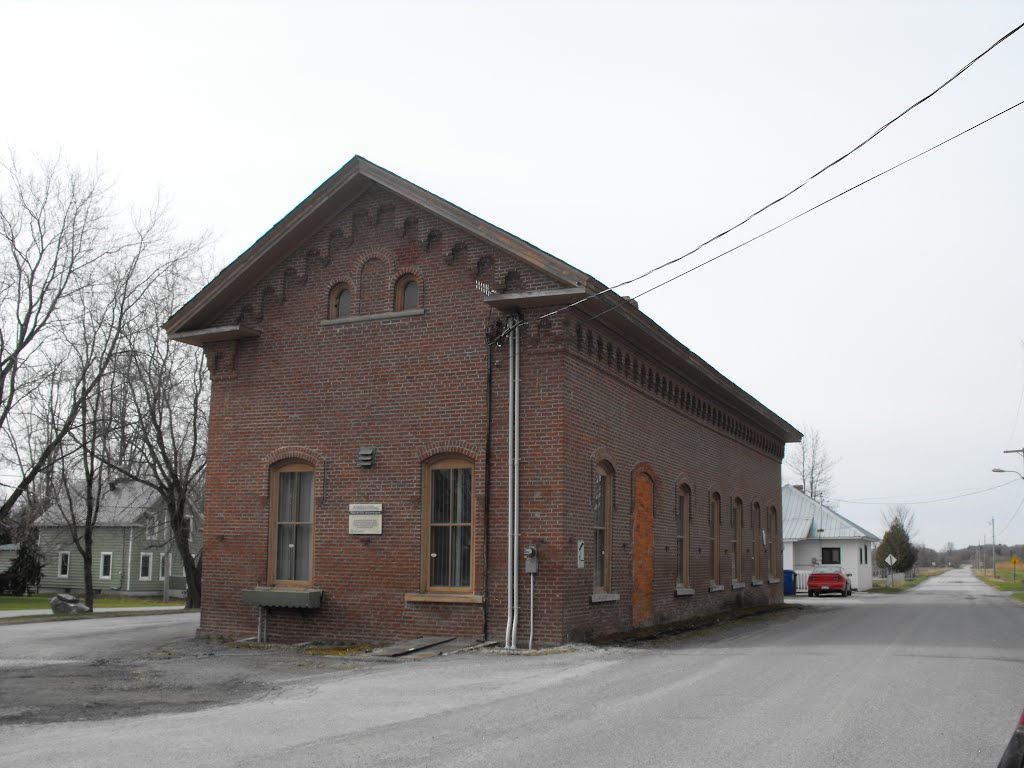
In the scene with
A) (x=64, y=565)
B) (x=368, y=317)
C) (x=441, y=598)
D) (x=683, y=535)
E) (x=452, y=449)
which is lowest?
(x=64, y=565)

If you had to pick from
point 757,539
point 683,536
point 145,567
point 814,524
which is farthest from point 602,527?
point 145,567

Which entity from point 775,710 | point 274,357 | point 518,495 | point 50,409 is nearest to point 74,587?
point 50,409

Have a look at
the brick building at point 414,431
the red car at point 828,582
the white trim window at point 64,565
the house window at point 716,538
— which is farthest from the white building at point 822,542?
the white trim window at point 64,565

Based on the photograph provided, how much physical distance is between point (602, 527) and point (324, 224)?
760cm

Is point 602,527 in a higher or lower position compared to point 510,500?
lower

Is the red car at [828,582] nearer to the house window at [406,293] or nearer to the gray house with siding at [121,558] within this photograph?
the gray house with siding at [121,558]

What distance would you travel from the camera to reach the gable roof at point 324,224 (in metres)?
16.3

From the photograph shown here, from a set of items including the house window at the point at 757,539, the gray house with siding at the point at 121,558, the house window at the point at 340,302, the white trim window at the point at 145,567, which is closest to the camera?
the house window at the point at 340,302

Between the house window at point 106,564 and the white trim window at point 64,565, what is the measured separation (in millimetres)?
3245

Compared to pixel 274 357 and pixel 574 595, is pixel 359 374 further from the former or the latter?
pixel 574 595

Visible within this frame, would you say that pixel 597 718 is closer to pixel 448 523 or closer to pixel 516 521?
pixel 516 521

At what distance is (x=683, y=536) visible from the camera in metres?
23.2

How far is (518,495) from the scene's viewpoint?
16.2m

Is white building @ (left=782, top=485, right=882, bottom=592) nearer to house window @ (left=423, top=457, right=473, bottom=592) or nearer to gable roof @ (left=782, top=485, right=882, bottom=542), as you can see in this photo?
gable roof @ (left=782, top=485, right=882, bottom=542)
